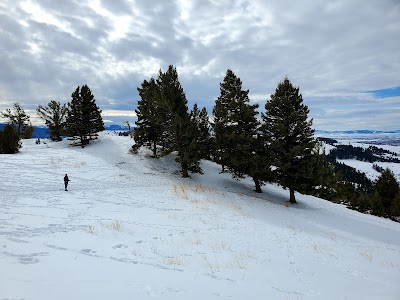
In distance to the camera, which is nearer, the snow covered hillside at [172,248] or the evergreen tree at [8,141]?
the snow covered hillside at [172,248]

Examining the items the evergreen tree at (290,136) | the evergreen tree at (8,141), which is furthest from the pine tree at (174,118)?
the evergreen tree at (8,141)

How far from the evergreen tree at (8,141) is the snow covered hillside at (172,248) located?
60.9ft

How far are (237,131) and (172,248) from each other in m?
18.9

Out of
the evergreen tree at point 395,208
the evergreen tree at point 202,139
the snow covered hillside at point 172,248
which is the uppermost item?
the evergreen tree at point 202,139

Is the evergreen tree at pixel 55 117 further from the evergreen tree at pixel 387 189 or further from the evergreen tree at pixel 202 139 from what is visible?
the evergreen tree at pixel 387 189

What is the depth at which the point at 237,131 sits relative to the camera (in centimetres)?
2672

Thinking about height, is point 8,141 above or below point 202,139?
below

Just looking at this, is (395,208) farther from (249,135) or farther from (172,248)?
(172,248)

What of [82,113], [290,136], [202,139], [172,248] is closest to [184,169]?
[202,139]

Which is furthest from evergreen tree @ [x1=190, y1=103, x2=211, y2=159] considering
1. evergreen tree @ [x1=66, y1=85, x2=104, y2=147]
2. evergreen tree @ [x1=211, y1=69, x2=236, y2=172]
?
evergreen tree @ [x1=66, y1=85, x2=104, y2=147]

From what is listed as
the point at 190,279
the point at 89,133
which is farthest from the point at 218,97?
the point at 89,133

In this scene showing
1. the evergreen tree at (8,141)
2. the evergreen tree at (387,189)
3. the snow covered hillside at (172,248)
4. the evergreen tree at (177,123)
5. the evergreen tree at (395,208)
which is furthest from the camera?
the evergreen tree at (387,189)

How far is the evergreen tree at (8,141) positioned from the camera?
119 feet

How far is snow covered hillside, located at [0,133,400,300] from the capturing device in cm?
616
